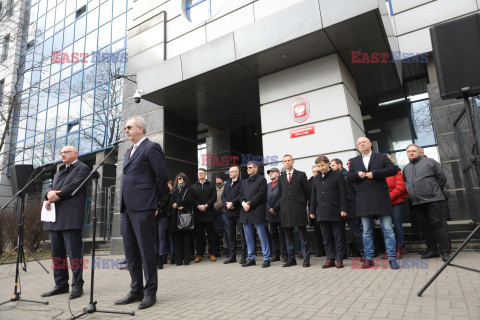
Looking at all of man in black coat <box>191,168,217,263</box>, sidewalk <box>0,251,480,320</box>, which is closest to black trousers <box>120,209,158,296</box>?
sidewalk <box>0,251,480,320</box>

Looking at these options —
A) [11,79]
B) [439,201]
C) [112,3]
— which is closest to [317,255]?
[439,201]

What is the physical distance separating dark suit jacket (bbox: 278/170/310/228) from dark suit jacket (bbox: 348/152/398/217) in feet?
3.44

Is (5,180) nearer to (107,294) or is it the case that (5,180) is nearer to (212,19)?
(212,19)

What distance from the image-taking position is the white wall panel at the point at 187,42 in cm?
993

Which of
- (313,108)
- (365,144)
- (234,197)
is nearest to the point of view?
(365,144)

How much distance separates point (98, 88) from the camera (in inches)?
720

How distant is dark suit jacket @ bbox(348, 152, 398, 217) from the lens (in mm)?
4926

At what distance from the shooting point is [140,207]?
369cm

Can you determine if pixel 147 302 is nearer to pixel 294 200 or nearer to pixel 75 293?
pixel 75 293

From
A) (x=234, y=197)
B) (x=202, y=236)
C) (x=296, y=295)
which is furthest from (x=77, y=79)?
(x=296, y=295)

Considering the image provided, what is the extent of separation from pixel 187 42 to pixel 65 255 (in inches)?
306

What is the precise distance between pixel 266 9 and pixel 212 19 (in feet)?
6.27

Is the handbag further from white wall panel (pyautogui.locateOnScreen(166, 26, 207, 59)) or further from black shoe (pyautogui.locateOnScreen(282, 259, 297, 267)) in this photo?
white wall panel (pyautogui.locateOnScreen(166, 26, 207, 59))

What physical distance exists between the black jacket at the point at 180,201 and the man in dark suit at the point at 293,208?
88.3 inches
